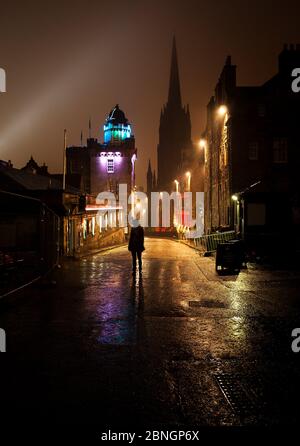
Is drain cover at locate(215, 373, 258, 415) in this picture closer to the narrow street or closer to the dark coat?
the narrow street

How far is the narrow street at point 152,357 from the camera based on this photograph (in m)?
4.41

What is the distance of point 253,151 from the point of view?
31469 millimetres

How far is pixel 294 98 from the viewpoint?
30984 millimetres

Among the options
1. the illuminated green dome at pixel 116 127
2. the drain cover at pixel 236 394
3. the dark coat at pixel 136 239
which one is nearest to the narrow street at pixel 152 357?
the drain cover at pixel 236 394

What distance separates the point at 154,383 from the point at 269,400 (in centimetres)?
140

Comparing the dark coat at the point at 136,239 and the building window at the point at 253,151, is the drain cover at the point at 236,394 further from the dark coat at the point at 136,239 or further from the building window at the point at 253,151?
the building window at the point at 253,151

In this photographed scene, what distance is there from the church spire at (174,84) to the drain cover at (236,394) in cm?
18615

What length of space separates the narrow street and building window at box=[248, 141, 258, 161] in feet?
68.3

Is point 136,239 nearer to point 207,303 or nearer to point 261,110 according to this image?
point 207,303

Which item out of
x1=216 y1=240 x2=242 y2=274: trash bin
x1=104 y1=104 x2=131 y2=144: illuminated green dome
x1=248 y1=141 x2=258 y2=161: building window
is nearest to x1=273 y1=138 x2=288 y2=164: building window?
x1=248 y1=141 x2=258 y2=161: building window

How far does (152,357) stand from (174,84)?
195613 millimetres

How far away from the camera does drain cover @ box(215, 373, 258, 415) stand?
4.42 m

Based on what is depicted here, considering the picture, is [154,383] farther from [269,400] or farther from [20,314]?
[20,314]
